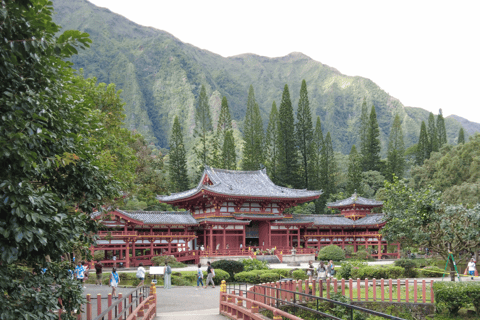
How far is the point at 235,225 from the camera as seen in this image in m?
40.3

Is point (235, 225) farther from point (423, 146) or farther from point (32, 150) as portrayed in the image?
point (423, 146)

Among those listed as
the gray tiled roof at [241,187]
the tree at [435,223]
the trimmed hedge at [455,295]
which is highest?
the gray tiled roof at [241,187]

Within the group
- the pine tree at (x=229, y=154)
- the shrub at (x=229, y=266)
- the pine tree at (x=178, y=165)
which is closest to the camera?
the shrub at (x=229, y=266)

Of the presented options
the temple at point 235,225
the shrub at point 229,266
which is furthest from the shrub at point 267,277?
the temple at point 235,225

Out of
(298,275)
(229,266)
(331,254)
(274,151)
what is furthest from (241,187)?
(274,151)

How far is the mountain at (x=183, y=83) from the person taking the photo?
140 meters

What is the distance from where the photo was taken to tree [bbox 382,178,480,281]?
1998 cm

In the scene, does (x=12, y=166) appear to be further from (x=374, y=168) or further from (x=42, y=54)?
(x=374, y=168)

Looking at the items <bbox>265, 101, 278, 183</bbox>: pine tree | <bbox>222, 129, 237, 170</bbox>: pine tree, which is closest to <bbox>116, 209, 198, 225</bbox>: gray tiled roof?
<bbox>222, 129, 237, 170</bbox>: pine tree

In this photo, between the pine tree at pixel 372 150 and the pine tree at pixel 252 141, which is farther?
the pine tree at pixel 372 150

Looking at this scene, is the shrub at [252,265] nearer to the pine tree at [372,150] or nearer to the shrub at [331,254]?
the shrub at [331,254]

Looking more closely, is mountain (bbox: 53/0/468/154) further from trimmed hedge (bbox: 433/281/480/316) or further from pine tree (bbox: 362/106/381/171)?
trimmed hedge (bbox: 433/281/480/316)

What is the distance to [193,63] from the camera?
154625 millimetres

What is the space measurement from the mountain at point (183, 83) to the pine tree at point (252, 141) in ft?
217
